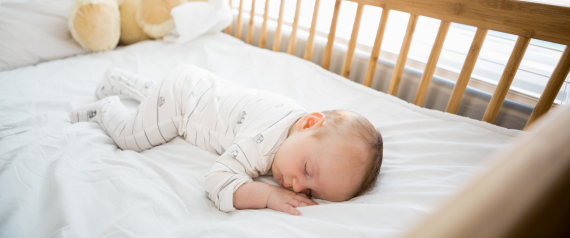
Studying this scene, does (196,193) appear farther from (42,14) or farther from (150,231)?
(42,14)

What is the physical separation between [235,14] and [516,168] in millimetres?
2077

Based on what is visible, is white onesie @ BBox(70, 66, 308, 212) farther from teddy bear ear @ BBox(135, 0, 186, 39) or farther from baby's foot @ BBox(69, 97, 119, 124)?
teddy bear ear @ BBox(135, 0, 186, 39)

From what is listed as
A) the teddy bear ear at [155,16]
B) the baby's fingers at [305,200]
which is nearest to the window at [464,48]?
the teddy bear ear at [155,16]

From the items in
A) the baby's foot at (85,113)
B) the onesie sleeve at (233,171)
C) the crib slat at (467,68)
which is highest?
the crib slat at (467,68)

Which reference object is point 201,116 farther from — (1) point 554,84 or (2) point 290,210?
(1) point 554,84

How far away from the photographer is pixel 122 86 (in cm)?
115

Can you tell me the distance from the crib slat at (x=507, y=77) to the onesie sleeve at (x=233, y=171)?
31.5 inches

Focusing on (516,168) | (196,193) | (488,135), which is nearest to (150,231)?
(196,193)

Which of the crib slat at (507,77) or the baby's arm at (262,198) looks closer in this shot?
the baby's arm at (262,198)

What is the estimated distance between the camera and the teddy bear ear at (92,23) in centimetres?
144

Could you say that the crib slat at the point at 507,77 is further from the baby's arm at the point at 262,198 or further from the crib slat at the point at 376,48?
the baby's arm at the point at 262,198

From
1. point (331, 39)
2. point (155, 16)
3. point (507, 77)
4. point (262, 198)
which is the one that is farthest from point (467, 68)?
point (155, 16)

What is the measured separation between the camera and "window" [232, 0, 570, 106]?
121 centimetres

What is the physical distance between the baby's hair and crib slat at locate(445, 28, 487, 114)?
20.9 inches
